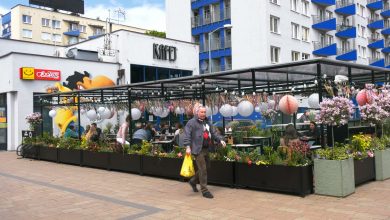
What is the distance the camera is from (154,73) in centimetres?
2862

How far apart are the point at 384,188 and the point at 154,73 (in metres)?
21.5

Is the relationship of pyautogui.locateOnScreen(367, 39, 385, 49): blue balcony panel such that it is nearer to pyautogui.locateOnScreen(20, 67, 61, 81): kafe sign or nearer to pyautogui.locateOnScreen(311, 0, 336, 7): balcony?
pyautogui.locateOnScreen(311, 0, 336, 7): balcony

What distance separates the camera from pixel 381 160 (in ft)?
31.2

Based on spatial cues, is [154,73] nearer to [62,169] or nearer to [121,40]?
[121,40]

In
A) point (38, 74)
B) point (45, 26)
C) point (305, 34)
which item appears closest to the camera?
point (38, 74)

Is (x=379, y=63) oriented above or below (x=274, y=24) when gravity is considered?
below

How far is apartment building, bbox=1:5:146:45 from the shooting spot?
6744cm

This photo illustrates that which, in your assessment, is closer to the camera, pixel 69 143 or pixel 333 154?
pixel 333 154

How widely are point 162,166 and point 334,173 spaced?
175 inches

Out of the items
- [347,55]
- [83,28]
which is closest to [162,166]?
[347,55]

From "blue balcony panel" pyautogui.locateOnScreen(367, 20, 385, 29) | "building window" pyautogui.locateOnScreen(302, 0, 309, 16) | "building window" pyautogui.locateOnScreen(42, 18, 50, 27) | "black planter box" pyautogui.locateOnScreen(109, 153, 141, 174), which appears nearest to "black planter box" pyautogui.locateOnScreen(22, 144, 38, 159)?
"black planter box" pyautogui.locateOnScreen(109, 153, 141, 174)

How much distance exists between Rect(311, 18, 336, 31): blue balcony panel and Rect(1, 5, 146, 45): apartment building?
3720 cm

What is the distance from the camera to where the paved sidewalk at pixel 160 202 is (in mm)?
6887

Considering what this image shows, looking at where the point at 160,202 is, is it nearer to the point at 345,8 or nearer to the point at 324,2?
the point at 324,2
